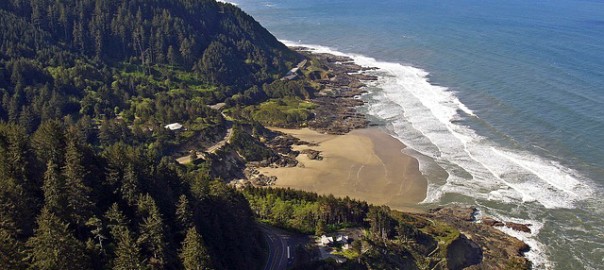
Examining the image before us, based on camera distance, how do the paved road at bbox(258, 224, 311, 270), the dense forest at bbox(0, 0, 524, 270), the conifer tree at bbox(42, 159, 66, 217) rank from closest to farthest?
1. the conifer tree at bbox(42, 159, 66, 217)
2. the dense forest at bbox(0, 0, 524, 270)
3. the paved road at bbox(258, 224, 311, 270)

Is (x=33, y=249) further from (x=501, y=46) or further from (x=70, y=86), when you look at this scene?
(x=501, y=46)

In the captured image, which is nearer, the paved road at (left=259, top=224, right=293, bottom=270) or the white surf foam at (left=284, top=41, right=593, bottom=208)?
the paved road at (left=259, top=224, right=293, bottom=270)

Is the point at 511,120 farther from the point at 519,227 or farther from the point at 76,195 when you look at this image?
the point at 76,195

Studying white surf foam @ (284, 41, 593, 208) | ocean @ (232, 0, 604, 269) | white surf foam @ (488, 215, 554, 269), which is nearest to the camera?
white surf foam @ (488, 215, 554, 269)

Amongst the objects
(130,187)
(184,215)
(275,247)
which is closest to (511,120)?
(275,247)

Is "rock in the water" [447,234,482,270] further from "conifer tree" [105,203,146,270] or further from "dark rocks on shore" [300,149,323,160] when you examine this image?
"conifer tree" [105,203,146,270]

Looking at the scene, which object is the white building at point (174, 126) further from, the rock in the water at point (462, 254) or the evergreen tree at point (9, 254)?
the evergreen tree at point (9, 254)

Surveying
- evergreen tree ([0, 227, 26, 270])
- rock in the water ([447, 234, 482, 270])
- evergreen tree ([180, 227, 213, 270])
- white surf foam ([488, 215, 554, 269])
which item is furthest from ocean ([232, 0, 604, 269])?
evergreen tree ([0, 227, 26, 270])
